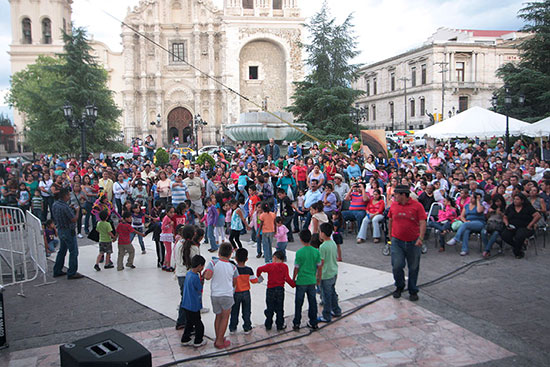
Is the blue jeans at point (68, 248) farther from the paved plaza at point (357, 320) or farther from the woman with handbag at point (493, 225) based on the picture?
the woman with handbag at point (493, 225)

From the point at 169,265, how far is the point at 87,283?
151 centimetres

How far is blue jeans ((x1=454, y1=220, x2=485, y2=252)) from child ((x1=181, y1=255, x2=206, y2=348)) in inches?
237

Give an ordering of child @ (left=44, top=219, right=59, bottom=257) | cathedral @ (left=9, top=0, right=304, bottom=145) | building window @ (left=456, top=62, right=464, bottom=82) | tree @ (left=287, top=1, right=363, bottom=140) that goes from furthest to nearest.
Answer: building window @ (left=456, top=62, right=464, bottom=82) → cathedral @ (left=9, top=0, right=304, bottom=145) → tree @ (left=287, top=1, right=363, bottom=140) → child @ (left=44, top=219, right=59, bottom=257)

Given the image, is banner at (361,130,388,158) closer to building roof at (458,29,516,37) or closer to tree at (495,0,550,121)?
tree at (495,0,550,121)

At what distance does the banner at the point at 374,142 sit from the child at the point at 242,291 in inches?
462

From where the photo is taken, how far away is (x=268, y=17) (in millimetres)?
45156

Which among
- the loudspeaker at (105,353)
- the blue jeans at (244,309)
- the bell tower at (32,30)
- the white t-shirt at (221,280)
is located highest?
the bell tower at (32,30)

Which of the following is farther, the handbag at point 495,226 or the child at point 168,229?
the handbag at point 495,226

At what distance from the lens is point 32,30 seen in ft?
178

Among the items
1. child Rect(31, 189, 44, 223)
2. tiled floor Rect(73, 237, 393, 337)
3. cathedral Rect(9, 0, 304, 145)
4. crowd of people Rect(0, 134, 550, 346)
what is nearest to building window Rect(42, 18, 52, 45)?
cathedral Rect(9, 0, 304, 145)

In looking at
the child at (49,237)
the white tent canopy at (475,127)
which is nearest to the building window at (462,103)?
the white tent canopy at (475,127)

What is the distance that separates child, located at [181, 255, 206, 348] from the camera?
5.12 m

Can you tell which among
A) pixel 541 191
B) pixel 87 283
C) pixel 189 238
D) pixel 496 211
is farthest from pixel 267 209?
pixel 541 191

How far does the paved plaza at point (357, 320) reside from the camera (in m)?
4.93
